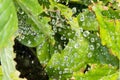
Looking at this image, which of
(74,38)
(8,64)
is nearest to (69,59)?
(74,38)

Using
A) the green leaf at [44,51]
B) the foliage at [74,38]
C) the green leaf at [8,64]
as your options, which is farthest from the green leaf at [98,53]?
the green leaf at [8,64]

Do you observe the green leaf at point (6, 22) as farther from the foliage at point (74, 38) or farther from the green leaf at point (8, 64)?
the foliage at point (74, 38)

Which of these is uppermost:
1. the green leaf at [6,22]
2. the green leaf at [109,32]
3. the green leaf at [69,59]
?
the green leaf at [6,22]

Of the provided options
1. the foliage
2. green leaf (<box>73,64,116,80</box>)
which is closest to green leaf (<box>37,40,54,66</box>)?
the foliage

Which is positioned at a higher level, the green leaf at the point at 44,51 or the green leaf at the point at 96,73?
the green leaf at the point at 44,51

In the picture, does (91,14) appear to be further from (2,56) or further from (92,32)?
(2,56)

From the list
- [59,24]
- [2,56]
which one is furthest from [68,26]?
[2,56]
